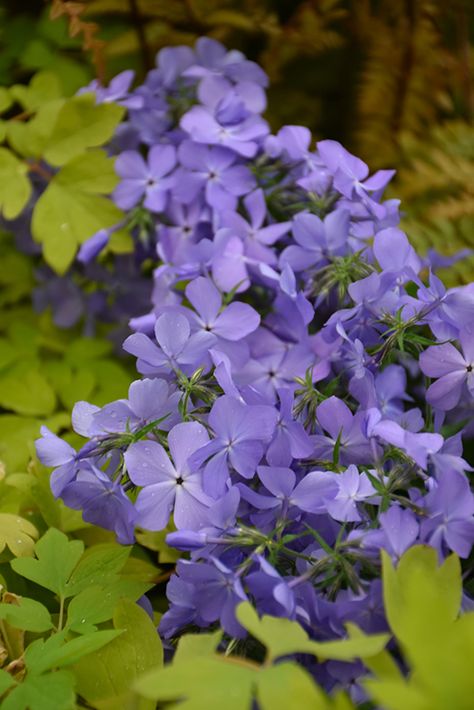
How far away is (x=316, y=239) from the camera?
876 millimetres

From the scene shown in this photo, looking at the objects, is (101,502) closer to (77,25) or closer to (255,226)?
(255,226)

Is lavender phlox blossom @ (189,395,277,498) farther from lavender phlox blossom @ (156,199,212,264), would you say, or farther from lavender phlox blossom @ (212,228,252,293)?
lavender phlox blossom @ (156,199,212,264)

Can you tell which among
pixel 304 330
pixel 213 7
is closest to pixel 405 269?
pixel 304 330

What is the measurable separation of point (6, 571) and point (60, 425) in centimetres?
25

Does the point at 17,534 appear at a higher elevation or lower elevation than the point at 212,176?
lower

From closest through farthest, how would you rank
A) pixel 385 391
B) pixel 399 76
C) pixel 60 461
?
pixel 60 461 < pixel 385 391 < pixel 399 76

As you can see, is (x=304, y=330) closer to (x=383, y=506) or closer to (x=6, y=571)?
(x=383, y=506)

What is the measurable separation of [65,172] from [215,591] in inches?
25.0

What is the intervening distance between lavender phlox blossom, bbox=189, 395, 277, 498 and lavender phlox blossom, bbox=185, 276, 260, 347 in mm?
146

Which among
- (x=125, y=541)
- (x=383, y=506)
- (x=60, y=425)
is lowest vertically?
(x=60, y=425)

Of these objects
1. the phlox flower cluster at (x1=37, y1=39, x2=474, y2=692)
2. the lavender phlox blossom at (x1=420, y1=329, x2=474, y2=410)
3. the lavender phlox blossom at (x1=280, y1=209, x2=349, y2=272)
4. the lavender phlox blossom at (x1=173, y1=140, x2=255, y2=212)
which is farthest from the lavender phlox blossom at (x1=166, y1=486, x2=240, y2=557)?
the lavender phlox blossom at (x1=173, y1=140, x2=255, y2=212)

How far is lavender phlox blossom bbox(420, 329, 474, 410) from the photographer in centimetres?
73

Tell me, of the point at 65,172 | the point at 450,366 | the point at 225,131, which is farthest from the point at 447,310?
the point at 65,172

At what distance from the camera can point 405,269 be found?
79cm
